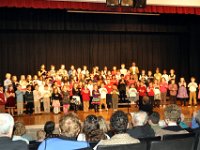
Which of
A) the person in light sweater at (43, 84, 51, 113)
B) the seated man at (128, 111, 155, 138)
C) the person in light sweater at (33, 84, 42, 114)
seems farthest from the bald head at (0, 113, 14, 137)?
the person in light sweater at (43, 84, 51, 113)

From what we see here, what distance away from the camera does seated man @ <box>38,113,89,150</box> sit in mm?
3236

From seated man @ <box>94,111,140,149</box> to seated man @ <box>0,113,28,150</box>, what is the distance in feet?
2.53

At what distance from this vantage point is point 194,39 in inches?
631

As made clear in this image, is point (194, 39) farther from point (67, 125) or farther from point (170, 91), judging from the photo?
point (67, 125)

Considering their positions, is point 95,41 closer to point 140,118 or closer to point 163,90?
point 163,90

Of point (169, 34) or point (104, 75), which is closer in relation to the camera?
point (104, 75)

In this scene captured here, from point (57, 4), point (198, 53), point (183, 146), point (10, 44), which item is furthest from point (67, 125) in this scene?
point (198, 53)

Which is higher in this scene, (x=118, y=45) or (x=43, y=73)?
(x=118, y=45)

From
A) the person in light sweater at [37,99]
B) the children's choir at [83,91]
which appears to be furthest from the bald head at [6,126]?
the person in light sweater at [37,99]

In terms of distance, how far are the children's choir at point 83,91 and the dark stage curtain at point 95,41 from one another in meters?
2.13

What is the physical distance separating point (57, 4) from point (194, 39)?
22.6 feet

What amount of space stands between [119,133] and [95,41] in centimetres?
1317

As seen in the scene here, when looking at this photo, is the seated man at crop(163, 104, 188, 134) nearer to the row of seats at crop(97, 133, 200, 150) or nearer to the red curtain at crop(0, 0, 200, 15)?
the row of seats at crop(97, 133, 200, 150)

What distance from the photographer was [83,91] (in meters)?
12.3
